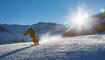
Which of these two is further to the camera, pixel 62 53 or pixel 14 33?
pixel 14 33

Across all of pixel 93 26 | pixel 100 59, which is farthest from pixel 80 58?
pixel 93 26

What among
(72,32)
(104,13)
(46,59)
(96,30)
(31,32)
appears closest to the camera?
(46,59)

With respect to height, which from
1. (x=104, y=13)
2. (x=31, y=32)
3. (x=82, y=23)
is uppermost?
(x=104, y=13)

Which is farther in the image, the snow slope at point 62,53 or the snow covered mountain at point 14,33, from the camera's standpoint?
the snow covered mountain at point 14,33

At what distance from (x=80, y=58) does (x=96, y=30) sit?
586 inches

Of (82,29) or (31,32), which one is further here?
(82,29)

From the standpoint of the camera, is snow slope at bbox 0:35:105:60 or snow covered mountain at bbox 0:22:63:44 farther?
snow covered mountain at bbox 0:22:63:44

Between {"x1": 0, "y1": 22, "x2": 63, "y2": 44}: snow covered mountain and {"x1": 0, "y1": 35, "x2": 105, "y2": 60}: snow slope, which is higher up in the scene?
{"x1": 0, "y1": 22, "x2": 63, "y2": 44}: snow covered mountain

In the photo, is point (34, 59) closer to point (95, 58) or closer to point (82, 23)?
point (95, 58)

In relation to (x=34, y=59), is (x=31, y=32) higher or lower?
higher

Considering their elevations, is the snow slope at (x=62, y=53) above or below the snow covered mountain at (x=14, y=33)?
below

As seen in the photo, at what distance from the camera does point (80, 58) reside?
8.18 ft

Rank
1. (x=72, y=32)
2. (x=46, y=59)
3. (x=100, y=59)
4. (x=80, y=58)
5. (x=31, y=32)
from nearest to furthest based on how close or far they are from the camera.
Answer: (x=100, y=59)
(x=80, y=58)
(x=46, y=59)
(x=31, y=32)
(x=72, y=32)

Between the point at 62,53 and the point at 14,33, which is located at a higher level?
the point at 14,33
